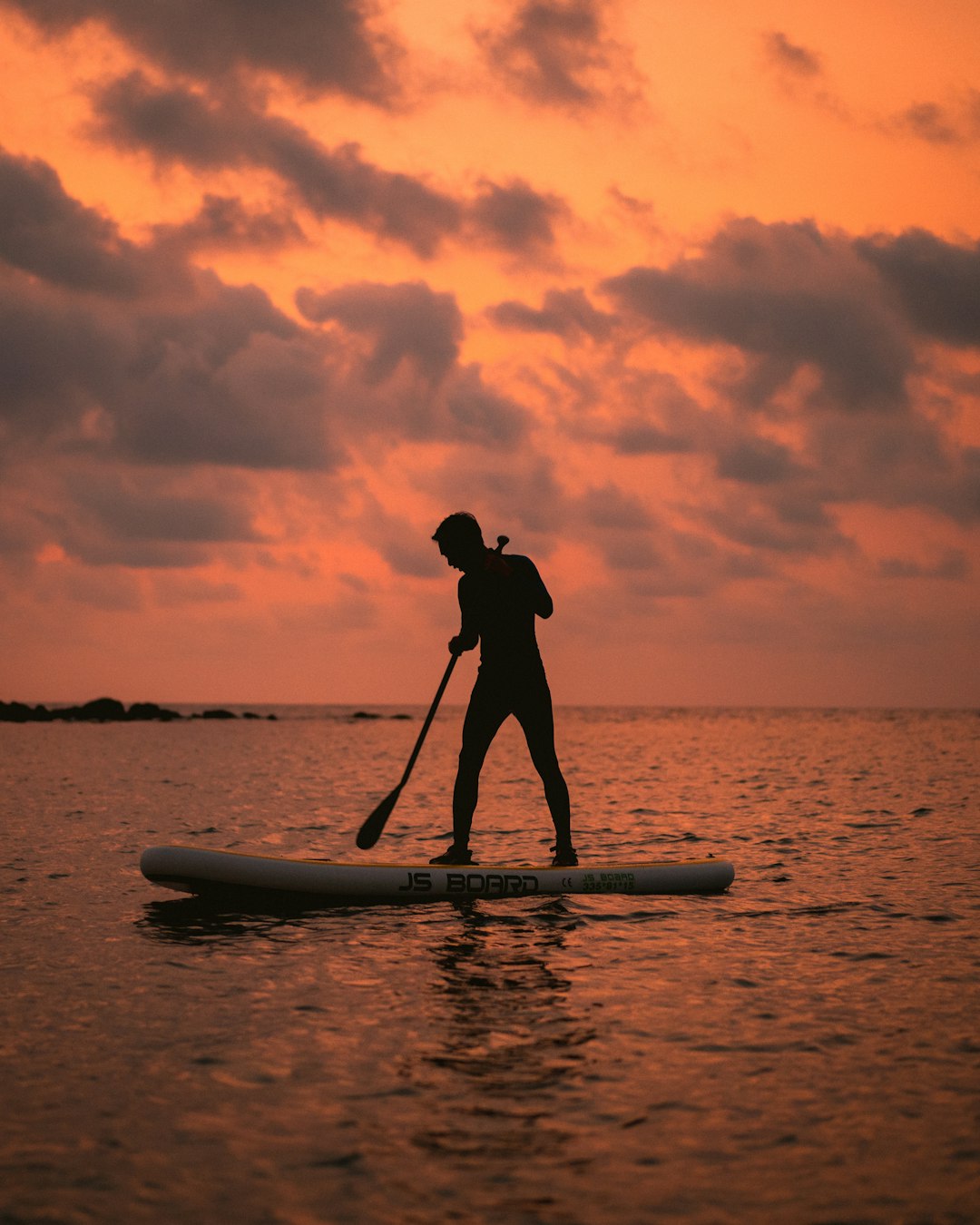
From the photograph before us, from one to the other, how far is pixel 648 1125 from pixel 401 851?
9.58 meters

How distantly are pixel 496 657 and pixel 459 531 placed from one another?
1.17 m

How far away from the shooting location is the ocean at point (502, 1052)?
4.37 metres

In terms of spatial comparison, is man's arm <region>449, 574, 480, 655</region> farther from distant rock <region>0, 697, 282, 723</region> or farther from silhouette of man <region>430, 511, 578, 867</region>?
distant rock <region>0, 697, 282, 723</region>

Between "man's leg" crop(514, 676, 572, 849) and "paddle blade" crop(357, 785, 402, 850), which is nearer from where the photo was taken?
"man's leg" crop(514, 676, 572, 849)

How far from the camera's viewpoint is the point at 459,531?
10.5m

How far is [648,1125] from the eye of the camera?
5.00 meters

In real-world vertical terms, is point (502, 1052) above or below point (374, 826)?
below

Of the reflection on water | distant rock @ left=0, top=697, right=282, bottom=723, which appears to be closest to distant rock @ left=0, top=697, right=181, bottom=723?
distant rock @ left=0, top=697, right=282, bottom=723

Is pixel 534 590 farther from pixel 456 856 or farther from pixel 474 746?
pixel 456 856

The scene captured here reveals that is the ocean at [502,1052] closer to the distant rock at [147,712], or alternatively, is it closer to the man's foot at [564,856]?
the man's foot at [564,856]

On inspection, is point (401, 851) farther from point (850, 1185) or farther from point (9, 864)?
point (850, 1185)

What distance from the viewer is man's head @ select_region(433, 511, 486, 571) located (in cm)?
1049

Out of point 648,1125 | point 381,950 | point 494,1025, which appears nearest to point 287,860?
point 381,950

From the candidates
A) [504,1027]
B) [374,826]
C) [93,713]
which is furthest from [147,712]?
[504,1027]
